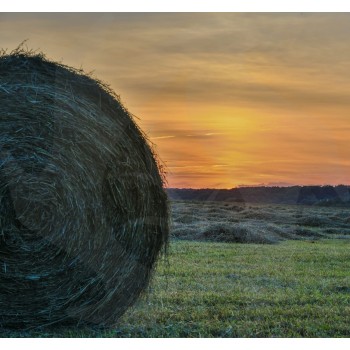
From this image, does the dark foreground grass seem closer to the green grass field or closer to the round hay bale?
the green grass field

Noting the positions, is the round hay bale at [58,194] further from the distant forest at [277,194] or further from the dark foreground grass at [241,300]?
the distant forest at [277,194]

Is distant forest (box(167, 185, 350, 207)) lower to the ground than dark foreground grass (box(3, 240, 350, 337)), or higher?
higher

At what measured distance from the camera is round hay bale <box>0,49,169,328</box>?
634cm

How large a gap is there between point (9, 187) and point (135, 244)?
1.23 m

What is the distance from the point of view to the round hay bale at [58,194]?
634 centimetres

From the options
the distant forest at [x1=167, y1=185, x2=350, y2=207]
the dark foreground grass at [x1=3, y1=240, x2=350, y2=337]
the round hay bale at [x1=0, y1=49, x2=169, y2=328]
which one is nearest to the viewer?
the dark foreground grass at [x1=3, y1=240, x2=350, y2=337]

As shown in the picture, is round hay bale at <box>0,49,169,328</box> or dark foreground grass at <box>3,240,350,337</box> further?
round hay bale at <box>0,49,169,328</box>

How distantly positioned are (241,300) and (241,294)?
33 cm

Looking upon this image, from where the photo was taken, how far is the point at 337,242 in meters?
15.5

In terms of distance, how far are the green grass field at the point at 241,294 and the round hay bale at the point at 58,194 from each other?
295 millimetres

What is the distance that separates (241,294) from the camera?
751 centimetres

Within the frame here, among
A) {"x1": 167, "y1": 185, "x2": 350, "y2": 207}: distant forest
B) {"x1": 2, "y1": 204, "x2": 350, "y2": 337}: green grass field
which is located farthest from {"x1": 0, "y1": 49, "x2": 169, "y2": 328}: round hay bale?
{"x1": 167, "y1": 185, "x2": 350, "y2": 207}: distant forest

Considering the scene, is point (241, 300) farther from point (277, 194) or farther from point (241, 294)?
point (277, 194)
